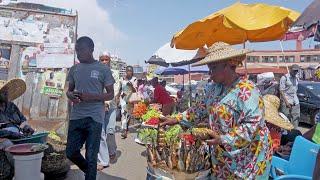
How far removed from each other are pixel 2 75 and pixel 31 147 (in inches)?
117

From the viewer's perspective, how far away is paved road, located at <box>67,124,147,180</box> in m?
5.68

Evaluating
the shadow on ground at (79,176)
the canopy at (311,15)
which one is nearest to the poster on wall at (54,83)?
the shadow on ground at (79,176)

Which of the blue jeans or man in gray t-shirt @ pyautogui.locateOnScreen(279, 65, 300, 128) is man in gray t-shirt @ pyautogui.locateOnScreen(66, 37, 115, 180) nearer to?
the blue jeans

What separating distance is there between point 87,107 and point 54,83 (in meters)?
2.61

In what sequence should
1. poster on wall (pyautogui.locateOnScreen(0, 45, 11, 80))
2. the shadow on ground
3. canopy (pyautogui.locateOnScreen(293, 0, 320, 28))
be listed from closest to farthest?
canopy (pyautogui.locateOnScreen(293, 0, 320, 28)), the shadow on ground, poster on wall (pyautogui.locateOnScreen(0, 45, 11, 80))

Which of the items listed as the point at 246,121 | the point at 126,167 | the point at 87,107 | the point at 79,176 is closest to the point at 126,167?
the point at 126,167

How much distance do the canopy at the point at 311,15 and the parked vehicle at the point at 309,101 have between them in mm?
8207

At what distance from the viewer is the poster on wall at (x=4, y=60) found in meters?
6.37

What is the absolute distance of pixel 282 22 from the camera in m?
6.07

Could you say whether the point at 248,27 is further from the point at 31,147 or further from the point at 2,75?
the point at 2,75

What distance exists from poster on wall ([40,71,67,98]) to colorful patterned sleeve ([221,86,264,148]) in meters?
4.73

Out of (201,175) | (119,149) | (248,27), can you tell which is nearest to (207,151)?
(201,175)

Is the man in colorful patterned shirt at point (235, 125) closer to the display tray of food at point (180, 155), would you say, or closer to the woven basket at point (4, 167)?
the display tray of food at point (180, 155)

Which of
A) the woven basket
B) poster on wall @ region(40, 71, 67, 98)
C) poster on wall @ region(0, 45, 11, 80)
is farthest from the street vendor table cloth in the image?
poster on wall @ region(0, 45, 11, 80)
